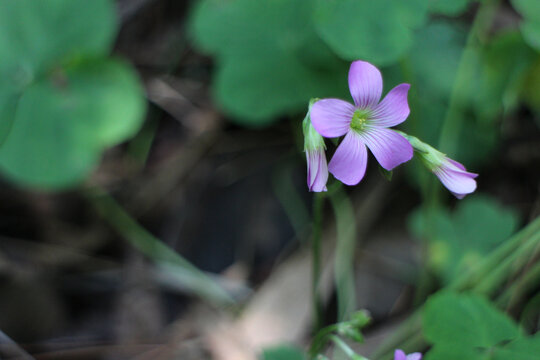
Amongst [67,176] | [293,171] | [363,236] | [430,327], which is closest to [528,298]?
[430,327]

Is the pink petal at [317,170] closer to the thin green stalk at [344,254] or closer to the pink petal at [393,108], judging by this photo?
the pink petal at [393,108]

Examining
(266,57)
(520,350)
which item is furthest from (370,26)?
(520,350)

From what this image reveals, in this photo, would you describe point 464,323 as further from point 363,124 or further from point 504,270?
point 363,124

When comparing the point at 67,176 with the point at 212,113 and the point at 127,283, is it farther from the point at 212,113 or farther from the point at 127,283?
the point at 212,113

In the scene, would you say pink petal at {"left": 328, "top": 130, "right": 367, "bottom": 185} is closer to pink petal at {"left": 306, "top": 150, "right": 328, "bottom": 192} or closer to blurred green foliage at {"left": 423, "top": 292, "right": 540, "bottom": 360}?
pink petal at {"left": 306, "top": 150, "right": 328, "bottom": 192}

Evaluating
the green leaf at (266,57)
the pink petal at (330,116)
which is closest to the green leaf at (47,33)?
the green leaf at (266,57)
